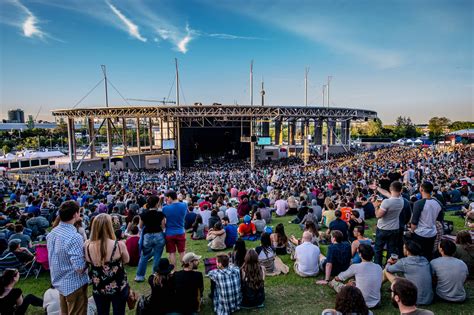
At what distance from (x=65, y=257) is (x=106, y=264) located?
430mm

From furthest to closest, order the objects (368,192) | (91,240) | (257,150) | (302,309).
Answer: (257,150) < (368,192) < (302,309) < (91,240)

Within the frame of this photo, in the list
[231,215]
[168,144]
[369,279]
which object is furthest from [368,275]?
[168,144]

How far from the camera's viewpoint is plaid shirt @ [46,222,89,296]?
2791mm

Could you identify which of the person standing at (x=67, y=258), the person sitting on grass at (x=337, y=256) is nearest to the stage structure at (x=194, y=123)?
the person sitting on grass at (x=337, y=256)

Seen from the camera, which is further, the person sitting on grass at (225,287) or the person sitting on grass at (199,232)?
the person sitting on grass at (199,232)

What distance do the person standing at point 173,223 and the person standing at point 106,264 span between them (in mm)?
1517

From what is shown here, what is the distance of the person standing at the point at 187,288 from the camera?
3.22 metres

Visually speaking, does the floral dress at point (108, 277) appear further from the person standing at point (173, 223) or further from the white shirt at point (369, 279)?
the white shirt at point (369, 279)

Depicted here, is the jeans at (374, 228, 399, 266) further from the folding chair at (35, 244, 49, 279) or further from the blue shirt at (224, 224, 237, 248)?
the folding chair at (35, 244, 49, 279)

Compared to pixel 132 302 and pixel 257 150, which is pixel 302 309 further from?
pixel 257 150

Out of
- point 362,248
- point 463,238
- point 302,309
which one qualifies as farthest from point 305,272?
point 463,238

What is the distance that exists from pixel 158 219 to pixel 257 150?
39340 millimetres

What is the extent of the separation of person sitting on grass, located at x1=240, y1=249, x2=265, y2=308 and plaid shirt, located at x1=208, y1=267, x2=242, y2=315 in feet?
0.41

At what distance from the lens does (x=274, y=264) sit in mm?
4789
